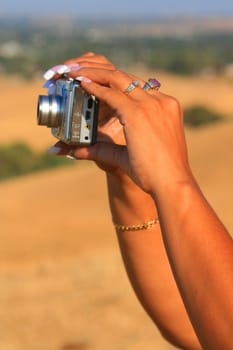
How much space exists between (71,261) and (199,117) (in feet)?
68.1

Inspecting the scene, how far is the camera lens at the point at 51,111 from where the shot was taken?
2123 mm

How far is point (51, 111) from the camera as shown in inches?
83.8

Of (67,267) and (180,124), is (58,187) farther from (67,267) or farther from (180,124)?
(180,124)

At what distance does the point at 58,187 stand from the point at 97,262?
712 cm

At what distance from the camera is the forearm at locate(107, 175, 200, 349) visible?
2371mm

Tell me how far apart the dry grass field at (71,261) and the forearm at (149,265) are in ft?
11.3

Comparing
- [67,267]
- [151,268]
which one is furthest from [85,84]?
[67,267]

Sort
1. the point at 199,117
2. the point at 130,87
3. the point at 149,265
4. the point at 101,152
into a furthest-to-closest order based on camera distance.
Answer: the point at 199,117
the point at 149,265
the point at 101,152
the point at 130,87

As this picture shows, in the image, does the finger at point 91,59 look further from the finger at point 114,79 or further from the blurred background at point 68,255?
the blurred background at point 68,255

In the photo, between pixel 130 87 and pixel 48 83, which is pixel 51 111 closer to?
pixel 48 83

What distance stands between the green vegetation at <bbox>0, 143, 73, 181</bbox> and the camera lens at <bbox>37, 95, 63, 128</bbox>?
1784 cm

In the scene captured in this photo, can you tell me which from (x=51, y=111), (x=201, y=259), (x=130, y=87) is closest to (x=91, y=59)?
(x=51, y=111)

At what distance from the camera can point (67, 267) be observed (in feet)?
28.3

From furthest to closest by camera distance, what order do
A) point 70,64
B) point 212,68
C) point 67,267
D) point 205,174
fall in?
point 212,68 < point 205,174 < point 67,267 < point 70,64
